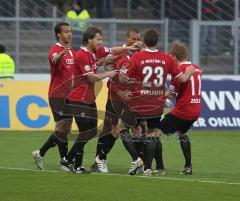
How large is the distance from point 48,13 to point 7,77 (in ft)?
14.1

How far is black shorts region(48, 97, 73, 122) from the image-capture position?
47.8 feet

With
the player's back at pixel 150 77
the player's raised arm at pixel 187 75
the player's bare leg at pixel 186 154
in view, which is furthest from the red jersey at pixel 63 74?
the player's bare leg at pixel 186 154

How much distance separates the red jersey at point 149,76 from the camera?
13.7 metres

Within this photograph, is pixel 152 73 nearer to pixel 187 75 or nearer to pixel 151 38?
pixel 151 38

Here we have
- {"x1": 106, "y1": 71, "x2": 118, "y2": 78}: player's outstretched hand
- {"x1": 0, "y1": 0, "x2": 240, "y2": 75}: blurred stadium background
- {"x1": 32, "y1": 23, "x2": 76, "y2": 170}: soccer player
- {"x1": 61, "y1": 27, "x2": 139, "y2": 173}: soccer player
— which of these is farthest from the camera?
{"x1": 0, "y1": 0, "x2": 240, "y2": 75}: blurred stadium background

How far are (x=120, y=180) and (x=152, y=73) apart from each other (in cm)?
169

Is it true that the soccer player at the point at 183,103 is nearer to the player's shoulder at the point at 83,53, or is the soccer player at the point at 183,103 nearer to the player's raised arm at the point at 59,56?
the player's shoulder at the point at 83,53

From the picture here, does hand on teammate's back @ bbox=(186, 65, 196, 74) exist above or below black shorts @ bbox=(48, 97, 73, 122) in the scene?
above

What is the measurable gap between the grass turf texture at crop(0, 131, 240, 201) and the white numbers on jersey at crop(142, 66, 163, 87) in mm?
1399

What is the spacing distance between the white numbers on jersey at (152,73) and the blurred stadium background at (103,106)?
1.43m

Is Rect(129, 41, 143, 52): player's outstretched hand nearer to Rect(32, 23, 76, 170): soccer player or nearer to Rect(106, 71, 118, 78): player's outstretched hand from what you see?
Rect(106, 71, 118, 78): player's outstretched hand

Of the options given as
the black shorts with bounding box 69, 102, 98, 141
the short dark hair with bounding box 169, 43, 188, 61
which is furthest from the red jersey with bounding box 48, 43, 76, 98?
the short dark hair with bounding box 169, 43, 188, 61

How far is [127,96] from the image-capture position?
A: 1409cm

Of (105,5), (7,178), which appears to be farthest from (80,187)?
(105,5)
